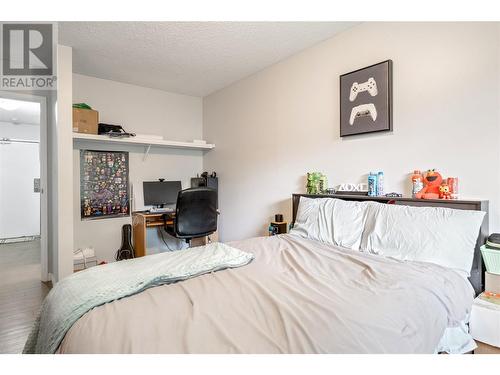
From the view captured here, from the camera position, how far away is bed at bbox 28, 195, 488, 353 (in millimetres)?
846

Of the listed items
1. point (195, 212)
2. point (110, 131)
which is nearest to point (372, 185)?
point (195, 212)

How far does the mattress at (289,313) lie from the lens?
0.84m

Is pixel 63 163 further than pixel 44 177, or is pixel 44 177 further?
pixel 44 177

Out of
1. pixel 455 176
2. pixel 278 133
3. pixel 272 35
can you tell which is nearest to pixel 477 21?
pixel 455 176

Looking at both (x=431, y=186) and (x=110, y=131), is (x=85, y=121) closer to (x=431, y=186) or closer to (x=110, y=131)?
(x=110, y=131)

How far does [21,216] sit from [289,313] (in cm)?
638

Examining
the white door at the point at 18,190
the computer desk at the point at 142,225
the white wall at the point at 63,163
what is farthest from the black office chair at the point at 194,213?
the white door at the point at 18,190

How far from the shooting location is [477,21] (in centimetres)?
169

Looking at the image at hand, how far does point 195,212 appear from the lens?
119 inches

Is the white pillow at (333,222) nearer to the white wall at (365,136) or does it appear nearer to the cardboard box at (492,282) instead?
the white wall at (365,136)

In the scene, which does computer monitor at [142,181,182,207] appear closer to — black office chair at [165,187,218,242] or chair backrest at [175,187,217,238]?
black office chair at [165,187,218,242]

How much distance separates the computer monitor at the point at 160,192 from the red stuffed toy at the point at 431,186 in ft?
10.3

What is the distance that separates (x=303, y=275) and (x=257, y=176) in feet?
7.03
